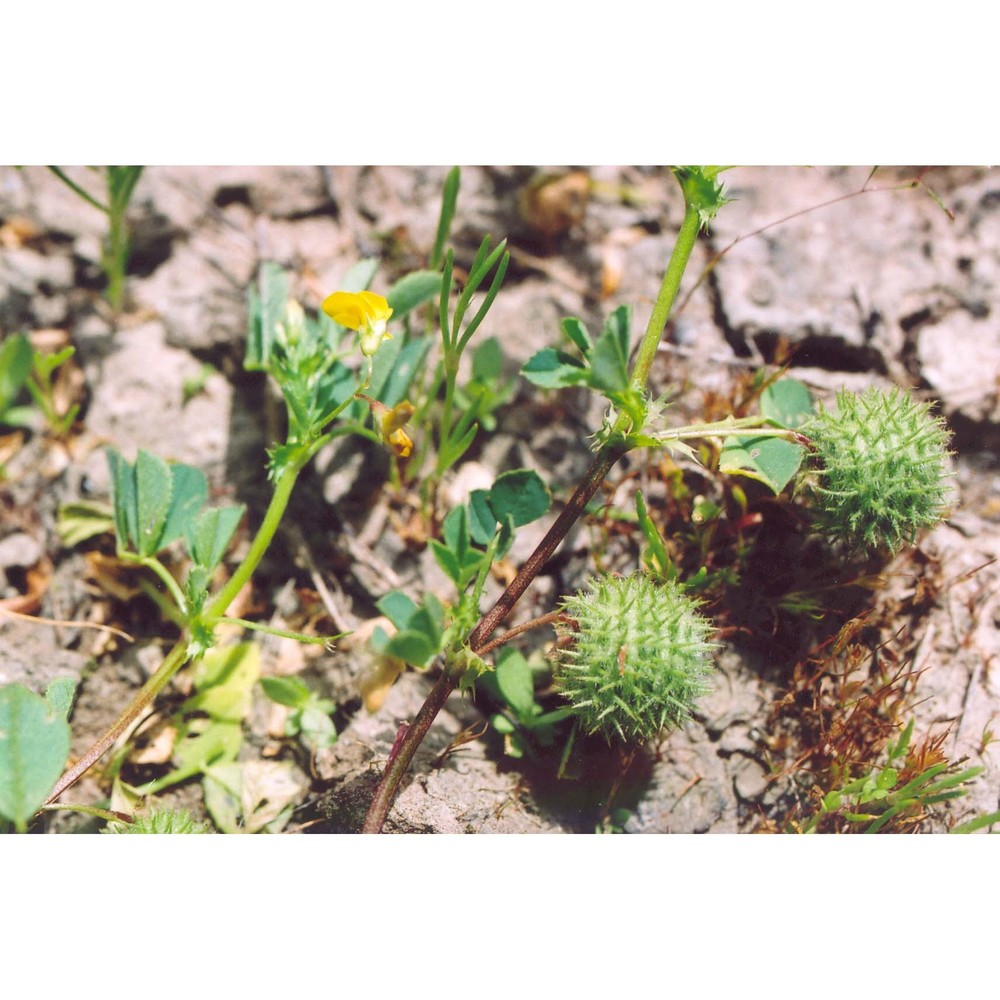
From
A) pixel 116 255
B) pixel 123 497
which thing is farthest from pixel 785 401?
pixel 116 255

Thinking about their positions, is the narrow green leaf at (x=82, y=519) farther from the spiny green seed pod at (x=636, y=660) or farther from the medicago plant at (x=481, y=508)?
the spiny green seed pod at (x=636, y=660)

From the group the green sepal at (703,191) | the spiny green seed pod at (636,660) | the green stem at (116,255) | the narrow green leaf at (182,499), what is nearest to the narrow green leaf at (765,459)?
the spiny green seed pod at (636,660)

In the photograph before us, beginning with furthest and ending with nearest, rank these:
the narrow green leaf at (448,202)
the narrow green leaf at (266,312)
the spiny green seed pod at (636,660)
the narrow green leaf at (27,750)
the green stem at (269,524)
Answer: the narrow green leaf at (266,312)
the narrow green leaf at (448,202)
the green stem at (269,524)
the spiny green seed pod at (636,660)
the narrow green leaf at (27,750)

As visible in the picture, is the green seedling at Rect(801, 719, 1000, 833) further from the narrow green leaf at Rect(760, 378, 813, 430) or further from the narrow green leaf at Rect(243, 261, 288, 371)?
the narrow green leaf at Rect(243, 261, 288, 371)

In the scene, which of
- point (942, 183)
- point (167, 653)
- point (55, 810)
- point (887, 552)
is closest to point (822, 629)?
point (887, 552)

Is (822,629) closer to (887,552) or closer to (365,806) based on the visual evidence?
(887,552)

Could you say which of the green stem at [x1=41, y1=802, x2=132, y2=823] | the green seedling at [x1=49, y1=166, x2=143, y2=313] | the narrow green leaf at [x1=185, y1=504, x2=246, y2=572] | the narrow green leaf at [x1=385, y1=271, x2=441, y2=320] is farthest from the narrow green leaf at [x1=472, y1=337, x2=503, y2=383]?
the green stem at [x1=41, y1=802, x2=132, y2=823]

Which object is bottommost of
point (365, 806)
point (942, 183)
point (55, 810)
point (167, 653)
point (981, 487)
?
point (55, 810)
